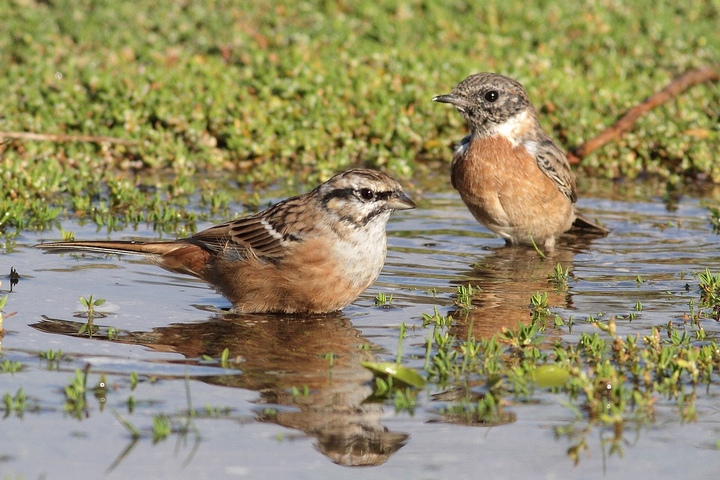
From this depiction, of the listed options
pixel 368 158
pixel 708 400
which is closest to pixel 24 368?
pixel 708 400

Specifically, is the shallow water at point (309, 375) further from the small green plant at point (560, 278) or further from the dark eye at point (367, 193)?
the dark eye at point (367, 193)

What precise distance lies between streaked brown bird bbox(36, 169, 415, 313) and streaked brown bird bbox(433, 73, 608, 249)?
237cm

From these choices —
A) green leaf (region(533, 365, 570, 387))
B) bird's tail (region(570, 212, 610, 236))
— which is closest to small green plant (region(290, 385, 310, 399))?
green leaf (region(533, 365, 570, 387))

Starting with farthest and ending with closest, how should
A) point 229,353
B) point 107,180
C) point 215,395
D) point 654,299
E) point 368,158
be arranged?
point 368,158, point 107,180, point 654,299, point 229,353, point 215,395

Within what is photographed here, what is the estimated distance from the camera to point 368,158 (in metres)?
12.1

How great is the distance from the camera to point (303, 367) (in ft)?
20.6

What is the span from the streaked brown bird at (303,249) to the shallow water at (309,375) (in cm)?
19

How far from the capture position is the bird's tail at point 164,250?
26.1 ft

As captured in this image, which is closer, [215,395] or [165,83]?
[215,395]

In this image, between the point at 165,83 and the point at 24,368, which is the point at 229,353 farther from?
the point at 165,83

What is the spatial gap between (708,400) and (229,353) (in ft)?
8.76

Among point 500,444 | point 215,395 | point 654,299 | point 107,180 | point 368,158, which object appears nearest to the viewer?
point 500,444

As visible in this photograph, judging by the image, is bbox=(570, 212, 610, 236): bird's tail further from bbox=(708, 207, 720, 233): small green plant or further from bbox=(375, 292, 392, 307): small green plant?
bbox=(375, 292, 392, 307): small green plant

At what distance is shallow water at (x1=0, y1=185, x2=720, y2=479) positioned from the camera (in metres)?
4.95
